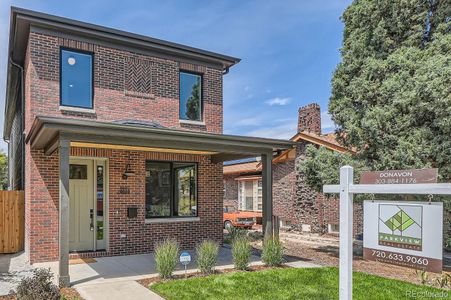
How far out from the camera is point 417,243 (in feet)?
12.9

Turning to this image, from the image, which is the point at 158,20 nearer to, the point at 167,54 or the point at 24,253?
the point at 167,54

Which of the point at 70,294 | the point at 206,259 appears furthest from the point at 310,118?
the point at 70,294

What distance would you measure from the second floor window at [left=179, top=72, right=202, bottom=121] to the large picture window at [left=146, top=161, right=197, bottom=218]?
1681 mm

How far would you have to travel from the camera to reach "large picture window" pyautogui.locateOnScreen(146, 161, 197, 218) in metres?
11.5

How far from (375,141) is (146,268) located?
6870 mm

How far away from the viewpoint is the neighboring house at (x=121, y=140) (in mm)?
9578

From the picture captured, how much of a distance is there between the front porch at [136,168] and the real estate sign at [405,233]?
514 centimetres

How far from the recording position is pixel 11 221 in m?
11.5

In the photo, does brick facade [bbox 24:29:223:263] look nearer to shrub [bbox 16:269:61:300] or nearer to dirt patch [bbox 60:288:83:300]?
dirt patch [bbox 60:288:83:300]

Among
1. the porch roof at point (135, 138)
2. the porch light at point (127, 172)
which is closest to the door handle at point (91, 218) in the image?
the porch light at point (127, 172)

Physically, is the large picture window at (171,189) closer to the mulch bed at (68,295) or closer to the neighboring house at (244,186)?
the mulch bed at (68,295)

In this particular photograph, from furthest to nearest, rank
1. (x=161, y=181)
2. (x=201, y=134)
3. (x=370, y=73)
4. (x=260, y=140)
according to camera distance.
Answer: (x=161, y=181) → (x=370, y=73) → (x=260, y=140) → (x=201, y=134)

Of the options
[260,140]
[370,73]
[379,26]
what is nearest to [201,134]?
[260,140]

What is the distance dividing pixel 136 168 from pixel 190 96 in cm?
312
